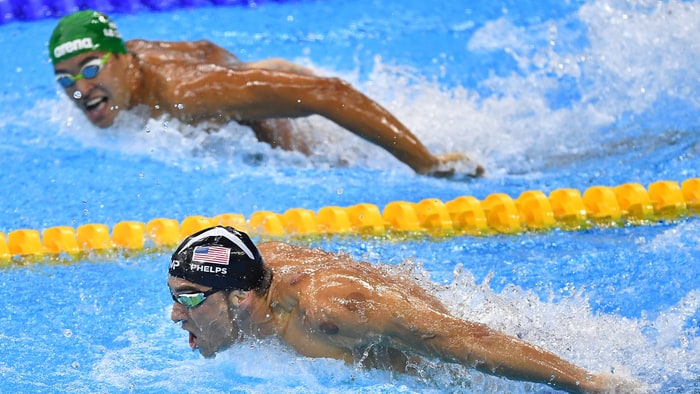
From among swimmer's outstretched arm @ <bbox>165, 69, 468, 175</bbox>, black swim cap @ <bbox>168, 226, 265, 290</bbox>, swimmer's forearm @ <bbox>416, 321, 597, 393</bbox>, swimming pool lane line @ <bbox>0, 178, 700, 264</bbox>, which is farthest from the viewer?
swimmer's outstretched arm @ <bbox>165, 69, 468, 175</bbox>

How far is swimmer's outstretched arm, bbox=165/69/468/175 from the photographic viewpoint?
436 centimetres

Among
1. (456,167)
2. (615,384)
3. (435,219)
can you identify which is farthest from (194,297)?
(456,167)

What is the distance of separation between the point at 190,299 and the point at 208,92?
1.84 metres

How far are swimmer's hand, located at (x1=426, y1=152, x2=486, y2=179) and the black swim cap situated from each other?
1861 millimetres

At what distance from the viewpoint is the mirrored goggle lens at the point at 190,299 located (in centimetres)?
277

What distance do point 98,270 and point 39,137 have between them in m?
1.50

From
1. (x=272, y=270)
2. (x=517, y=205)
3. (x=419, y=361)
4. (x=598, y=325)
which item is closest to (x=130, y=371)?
(x=272, y=270)

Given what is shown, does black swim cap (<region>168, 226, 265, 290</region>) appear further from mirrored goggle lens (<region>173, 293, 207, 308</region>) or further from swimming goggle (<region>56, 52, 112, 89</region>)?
swimming goggle (<region>56, 52, 112, 89</region>)

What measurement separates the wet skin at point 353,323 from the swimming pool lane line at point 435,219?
3.57 feet

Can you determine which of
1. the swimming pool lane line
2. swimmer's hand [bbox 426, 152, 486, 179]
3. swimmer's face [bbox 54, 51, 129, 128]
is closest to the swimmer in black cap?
the swimming pool lane line

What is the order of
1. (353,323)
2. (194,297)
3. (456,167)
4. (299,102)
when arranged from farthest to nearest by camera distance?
(456,167), (299,102), (194,297), (353,323)

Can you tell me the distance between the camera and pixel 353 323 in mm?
2674

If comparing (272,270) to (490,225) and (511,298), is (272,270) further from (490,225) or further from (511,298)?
(490,225)

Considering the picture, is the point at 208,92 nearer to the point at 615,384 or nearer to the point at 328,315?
the point at 328,315
